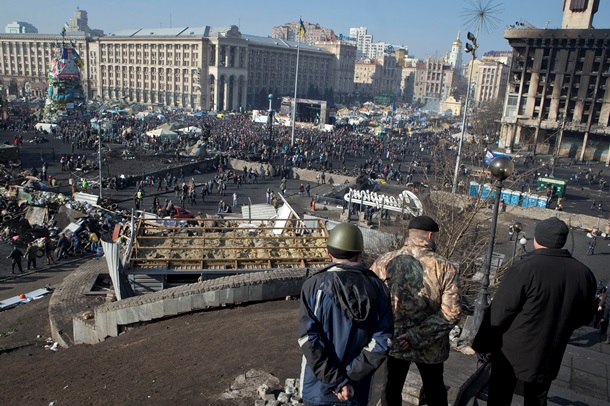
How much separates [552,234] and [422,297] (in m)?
1.02

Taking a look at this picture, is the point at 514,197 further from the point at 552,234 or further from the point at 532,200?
the point at 552,234

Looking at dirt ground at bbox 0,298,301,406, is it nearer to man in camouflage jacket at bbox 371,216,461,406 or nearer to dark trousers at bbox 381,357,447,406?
dark trousers at bbox 381,357,447,406

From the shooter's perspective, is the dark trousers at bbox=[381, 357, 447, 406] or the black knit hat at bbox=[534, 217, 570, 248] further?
the dark trousers at bbox=[381, 357, 447, 406]

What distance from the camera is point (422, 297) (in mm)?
3508

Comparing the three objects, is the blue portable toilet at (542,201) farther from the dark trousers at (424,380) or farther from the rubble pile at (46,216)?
the dark trousers at (424,380)

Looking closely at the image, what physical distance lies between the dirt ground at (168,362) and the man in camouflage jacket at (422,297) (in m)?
2.58

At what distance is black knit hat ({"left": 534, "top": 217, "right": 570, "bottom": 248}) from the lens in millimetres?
3205

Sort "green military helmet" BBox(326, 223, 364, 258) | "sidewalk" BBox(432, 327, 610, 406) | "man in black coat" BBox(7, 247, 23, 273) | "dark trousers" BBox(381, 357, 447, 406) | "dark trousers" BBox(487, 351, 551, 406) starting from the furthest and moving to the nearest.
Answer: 1. "man in black coat" BBox(7, 247, 23, 273)
2. "sidewalk" BBox(432, 327, 610, 406)
3. "dark trousers" BBox(381, 357, 447, 406)
4. "dark trousers" BBox(487, 351, 551, 406)
5. "green military helmet" BBox(326, 223, 364, 258)

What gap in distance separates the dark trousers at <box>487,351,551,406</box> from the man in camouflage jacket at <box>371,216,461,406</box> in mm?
390

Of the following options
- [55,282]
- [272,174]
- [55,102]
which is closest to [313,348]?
[55,282]

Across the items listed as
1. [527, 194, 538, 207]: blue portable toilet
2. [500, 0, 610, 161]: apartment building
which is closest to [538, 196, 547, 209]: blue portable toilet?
[527, 194, 538, 207]: blue portable toilet

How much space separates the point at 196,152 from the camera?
4091 centimetres

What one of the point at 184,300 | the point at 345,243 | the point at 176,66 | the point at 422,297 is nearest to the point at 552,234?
the point at 422,297

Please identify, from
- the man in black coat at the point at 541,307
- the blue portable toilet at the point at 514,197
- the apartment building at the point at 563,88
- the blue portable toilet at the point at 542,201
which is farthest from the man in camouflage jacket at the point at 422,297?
the apartment building at the point at 563,88
